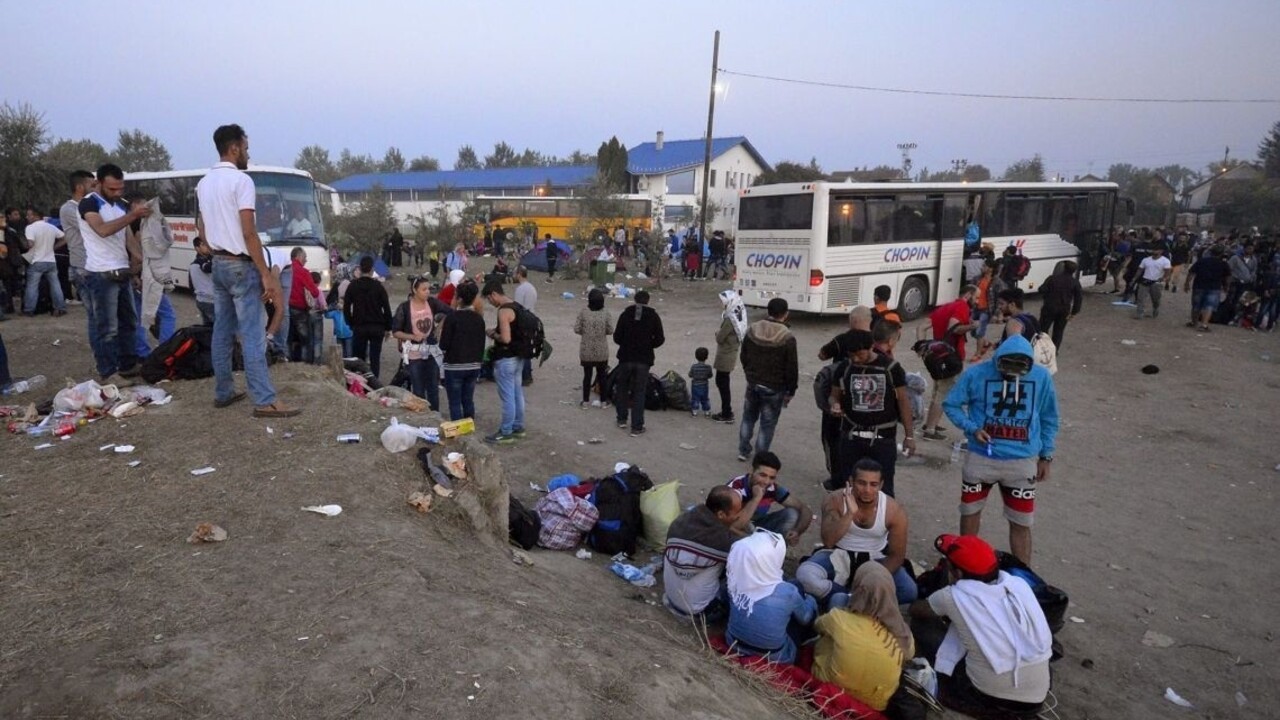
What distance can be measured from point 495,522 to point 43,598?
8.43ft

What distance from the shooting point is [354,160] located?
96125mm

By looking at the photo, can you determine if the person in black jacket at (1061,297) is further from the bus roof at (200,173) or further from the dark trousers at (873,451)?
the bus roof at (200,173)

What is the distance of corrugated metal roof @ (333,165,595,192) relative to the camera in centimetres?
5244

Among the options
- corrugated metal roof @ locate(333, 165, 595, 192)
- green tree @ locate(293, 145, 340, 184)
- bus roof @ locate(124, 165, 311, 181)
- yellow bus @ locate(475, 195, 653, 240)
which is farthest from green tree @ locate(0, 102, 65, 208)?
green tree @ locate(293, 145, 340, 184)

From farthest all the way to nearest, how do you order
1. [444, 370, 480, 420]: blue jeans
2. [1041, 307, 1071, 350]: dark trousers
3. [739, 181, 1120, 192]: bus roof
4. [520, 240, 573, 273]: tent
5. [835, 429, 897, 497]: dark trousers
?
[520, 240, 573, 273]: tent → [739, 181, 1120, 192]: bus roof → [1041, 307, 1071, 350]: dark trousers → [444, 370, 480, 420]: blue jeans → [835, 429, 897, 497]: dark trousers

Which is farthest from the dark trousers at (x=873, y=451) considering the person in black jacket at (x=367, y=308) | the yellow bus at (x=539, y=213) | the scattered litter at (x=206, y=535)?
the yellow bus at (x=539, y=213)

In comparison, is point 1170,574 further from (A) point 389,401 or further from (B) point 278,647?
(A) point 389,401

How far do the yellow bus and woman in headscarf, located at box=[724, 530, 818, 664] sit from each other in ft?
105

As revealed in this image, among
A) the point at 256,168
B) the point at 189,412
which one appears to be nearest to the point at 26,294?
the point at 256,168

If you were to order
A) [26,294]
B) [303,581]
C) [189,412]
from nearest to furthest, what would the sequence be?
[303,581], [189,412], [26,294]

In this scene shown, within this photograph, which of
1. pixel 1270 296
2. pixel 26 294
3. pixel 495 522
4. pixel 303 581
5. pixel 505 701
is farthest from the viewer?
pixel 1270 296

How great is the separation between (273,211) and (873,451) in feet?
47.3

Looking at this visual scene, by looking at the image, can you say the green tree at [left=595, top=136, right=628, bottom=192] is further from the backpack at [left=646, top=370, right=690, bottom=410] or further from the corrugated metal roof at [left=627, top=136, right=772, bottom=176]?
the backpack at [left=646, top=370, right=690, bottom=410]

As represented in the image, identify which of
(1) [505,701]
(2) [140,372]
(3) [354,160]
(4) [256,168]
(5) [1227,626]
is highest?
(3) [354,160]
